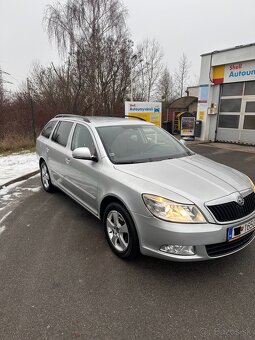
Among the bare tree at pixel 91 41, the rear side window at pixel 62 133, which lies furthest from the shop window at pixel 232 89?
the rear side window at pixel 62 133

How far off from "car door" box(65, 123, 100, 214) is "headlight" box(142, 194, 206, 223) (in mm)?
1119

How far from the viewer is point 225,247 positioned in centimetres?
267

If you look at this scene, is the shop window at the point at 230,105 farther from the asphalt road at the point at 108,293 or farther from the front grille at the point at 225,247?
the front grille at the point at 225,247

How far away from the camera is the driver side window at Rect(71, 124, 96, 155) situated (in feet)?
12.4

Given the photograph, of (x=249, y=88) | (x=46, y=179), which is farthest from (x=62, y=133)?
(x=249, y=88)

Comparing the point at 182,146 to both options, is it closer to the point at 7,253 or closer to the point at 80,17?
the point at 7,253

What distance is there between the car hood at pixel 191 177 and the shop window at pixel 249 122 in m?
10.1

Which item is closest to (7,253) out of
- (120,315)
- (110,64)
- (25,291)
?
(25,291)

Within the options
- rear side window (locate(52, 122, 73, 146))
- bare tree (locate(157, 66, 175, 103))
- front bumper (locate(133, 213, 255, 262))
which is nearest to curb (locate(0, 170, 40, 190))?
rear side window (locate(52, 122, 73, 146))

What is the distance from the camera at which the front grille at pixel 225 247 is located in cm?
258

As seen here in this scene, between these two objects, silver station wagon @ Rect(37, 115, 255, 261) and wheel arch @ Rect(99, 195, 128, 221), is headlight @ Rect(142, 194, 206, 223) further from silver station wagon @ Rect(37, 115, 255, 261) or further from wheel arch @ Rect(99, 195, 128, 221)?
wheel arch @ Rect(99, 195, 128, 221)

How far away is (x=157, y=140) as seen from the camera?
422cm

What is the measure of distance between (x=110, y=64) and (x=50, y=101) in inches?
205

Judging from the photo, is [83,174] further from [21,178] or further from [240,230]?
[21,178]
